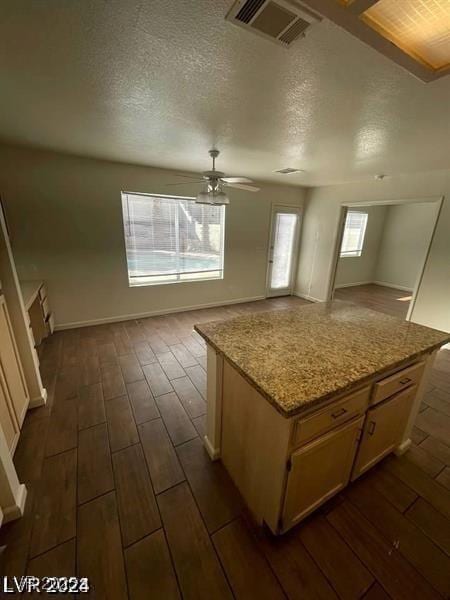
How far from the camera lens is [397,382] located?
52.5 inches

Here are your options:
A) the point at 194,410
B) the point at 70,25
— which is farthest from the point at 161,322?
the point at 70,25

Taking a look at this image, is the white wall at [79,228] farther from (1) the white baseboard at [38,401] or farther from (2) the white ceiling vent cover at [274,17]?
(2) the white ceiling vent cover at [274,17]

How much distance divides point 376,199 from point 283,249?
1.93m

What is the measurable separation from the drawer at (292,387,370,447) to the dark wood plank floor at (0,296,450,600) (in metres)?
0.67

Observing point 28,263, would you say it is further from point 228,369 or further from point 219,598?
point 219,598

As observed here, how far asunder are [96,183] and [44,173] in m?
0.58

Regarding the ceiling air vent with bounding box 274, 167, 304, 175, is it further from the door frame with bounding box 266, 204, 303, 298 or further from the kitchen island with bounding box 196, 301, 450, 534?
the kitchen island with bounding box 196, 301, 450, 534

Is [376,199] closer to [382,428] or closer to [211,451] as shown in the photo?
[382,428]

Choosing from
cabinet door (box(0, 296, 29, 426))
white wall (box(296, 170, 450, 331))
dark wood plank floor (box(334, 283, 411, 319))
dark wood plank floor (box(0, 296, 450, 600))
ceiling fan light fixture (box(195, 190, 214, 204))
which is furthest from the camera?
dark wood plank floor (box(334, 283, 411, 319))

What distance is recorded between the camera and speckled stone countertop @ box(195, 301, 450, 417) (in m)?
1.01

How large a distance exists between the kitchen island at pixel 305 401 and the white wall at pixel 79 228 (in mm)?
2739

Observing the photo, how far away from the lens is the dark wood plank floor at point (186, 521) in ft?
3.54

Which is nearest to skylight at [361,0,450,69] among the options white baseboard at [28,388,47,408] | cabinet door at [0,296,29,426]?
cabinet door at [0,296,29,426]

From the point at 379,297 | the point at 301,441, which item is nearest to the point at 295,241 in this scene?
the point at 379,297
